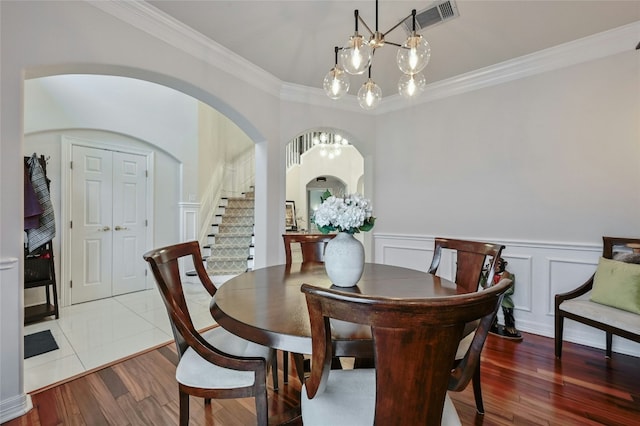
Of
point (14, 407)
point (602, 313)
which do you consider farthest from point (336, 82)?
point (14, 407)

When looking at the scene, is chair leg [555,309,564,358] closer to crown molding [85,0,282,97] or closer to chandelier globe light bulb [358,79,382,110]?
chandelier globe light bulb [358,79,382,110]

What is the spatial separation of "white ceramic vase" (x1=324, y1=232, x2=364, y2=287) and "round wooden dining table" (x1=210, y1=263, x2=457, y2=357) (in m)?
0.05

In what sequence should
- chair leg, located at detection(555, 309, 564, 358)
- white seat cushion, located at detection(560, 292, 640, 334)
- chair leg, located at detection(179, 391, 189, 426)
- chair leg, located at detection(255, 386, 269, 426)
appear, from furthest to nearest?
chair leg, located at detection(555, 309, 564, 358) < white seat cushion, located at detection(560, 292, 640, 334) < chair leg, located at detection(179, 391, 189, 426) < chair leg, located at detection(255, 386, 269, 426)

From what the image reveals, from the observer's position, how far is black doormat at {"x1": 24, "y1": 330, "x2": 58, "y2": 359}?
2.36 m

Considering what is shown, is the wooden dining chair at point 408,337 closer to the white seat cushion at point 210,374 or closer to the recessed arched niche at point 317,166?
the white seat cushion at point 210,374

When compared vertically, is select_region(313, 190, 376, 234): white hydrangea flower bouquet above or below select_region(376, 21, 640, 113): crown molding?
below

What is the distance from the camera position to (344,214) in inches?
57.4

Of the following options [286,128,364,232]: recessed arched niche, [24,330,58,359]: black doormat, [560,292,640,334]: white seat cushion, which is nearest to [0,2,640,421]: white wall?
[560,292,640,334]: white seat cushion

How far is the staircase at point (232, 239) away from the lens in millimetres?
4764

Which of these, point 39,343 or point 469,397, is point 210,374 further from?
point 39,343

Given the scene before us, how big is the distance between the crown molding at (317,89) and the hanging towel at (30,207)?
199 cm

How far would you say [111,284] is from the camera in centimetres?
395

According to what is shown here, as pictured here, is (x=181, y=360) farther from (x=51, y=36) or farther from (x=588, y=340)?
(x=588, y=340)

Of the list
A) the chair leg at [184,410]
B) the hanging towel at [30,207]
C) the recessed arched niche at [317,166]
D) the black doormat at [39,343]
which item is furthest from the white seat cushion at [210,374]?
the recessed arched niche at [317,166]
